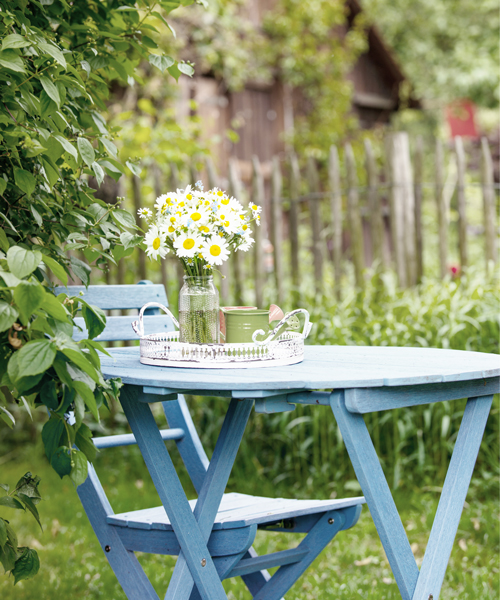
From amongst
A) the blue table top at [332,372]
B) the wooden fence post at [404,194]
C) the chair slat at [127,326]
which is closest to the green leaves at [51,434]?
the blue table top at [332,372]

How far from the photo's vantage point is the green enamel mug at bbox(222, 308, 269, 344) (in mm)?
1914

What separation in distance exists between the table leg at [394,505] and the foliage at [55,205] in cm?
55

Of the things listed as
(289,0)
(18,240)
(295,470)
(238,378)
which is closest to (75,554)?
(295,470)

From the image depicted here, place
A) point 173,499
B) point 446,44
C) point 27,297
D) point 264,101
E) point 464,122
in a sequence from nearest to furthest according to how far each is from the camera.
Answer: point 27,297
point 173,499
point 264,101
point 446,44
point 464,122

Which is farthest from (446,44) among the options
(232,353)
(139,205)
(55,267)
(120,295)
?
(55,267)

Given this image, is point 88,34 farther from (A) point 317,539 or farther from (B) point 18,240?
(A) point 317,539

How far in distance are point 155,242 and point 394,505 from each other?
3.07ft

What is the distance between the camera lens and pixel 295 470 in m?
3.89

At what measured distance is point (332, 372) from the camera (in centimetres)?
167

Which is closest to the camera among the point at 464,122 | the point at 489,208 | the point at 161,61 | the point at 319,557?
the point at 161,61

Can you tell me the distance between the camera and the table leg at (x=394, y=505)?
1547 mm

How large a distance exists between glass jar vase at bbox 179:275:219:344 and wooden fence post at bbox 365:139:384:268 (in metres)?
2.59

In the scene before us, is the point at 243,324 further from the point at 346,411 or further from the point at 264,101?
the point at 264,101

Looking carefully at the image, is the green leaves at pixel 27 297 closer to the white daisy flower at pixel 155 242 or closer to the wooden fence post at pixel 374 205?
the white daisy flower at pixel 155 242
